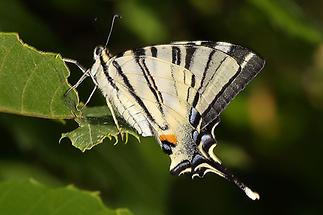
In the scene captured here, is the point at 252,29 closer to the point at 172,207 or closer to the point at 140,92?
the point at 172,207

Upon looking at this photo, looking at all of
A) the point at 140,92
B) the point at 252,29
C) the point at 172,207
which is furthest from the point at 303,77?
the point at 140,92

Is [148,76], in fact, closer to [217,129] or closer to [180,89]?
[180,89]

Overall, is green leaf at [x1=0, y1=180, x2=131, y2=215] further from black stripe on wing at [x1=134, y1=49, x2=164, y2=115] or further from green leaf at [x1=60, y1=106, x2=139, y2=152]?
black stripe on wing at [x1=134, y1=49, x2=164, y2=115]

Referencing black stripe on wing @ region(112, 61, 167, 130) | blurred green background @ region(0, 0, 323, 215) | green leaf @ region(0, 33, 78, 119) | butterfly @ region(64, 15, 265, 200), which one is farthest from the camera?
blurred green background @ region(0, 0, 323, 215)

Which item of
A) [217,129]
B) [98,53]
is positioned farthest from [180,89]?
[217,129]

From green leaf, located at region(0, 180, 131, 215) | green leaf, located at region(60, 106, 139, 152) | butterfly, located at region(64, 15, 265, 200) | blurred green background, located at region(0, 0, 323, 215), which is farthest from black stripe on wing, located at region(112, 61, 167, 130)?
green leaf, located at region(0, 180, 131, 215)

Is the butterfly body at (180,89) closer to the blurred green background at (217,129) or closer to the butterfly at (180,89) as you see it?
the butterfly at (180,89)

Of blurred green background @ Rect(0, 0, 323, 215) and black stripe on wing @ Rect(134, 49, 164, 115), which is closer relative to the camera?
black stripe on wing @ Rect(134, 49, 164, 115)

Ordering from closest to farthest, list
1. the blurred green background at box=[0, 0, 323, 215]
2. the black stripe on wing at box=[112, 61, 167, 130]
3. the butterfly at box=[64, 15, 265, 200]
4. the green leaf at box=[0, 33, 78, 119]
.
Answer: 1. the green leaf at box=[0, 33, 78, 119]
2. the butterfly at box=[64, 15, 265, 200]
3. the black stripe on wing at box=[112, 61, 167, 130]
4. the blurred green background at box=[0, 0, 323, 215]
